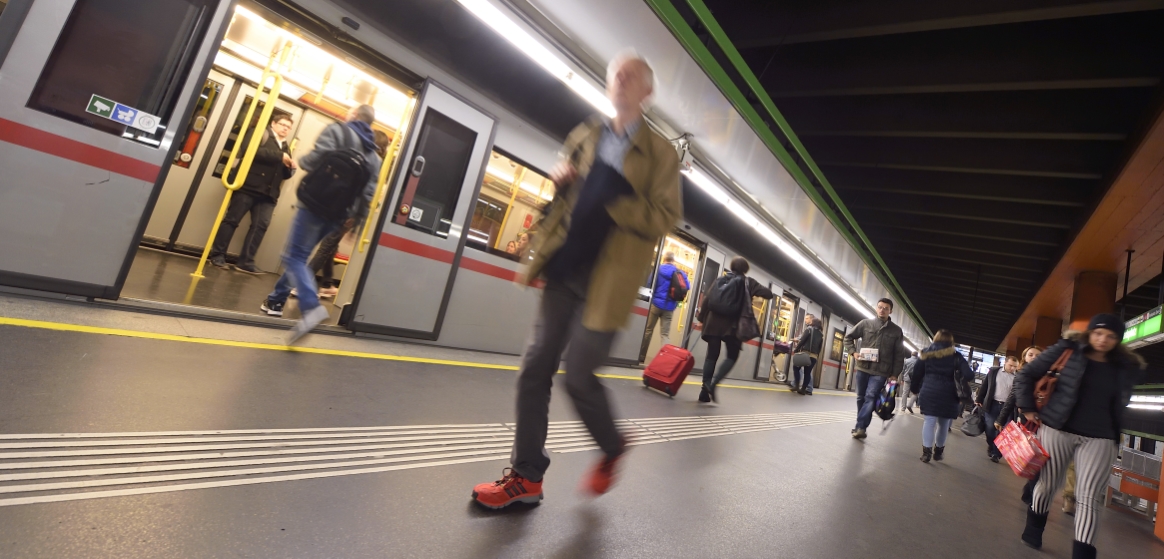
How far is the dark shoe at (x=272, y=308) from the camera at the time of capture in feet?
14.3

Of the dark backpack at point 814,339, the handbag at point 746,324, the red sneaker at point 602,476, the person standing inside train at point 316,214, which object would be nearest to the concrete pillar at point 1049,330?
the dark backpack at point 814,339

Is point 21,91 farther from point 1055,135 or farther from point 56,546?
point 1055,135

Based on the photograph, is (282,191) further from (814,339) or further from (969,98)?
(814,339)

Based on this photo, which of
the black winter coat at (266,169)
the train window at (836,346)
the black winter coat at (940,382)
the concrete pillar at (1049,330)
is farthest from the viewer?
the train window at (836,346)

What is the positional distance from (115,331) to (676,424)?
396 cm

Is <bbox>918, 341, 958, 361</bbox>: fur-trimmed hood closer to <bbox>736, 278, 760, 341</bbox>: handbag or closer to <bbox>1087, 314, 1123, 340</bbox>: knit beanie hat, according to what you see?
<bbox>736, 278, 760, 341</bbox>: handbag

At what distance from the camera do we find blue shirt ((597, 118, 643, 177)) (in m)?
1.70

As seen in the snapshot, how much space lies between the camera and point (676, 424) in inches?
162

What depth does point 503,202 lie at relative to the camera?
639 centimetres

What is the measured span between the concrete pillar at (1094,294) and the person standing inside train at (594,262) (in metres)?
10.5

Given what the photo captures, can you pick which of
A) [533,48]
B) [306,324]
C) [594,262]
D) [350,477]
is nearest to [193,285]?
[306,324]

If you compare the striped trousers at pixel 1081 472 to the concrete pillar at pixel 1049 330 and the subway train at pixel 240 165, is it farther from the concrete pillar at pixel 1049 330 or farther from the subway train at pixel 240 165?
the concrete pillar at pixel 1049 330

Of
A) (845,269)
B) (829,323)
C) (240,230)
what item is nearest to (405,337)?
(240,230)

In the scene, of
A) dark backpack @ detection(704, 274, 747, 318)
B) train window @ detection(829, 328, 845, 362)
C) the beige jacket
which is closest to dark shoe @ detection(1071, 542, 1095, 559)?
the beige jacket
